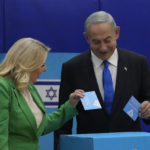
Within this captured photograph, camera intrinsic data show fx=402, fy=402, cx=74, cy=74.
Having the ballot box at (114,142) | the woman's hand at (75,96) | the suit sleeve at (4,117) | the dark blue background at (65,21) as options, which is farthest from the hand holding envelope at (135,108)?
the dark blue background at (65,21)

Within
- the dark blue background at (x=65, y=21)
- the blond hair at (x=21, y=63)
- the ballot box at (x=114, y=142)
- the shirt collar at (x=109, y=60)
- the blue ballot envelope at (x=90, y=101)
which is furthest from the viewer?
the dark blue background at (x=65, y=21)

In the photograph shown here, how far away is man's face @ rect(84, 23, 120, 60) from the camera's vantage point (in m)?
2.32

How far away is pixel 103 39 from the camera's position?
7.61 ft

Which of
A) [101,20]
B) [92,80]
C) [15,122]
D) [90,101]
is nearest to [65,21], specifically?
[101,20]

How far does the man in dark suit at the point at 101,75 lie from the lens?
2277 mm

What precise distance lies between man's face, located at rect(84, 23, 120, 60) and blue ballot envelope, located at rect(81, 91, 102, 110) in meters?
0.29

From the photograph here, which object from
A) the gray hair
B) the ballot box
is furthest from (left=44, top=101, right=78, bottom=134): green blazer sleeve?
the gray hair

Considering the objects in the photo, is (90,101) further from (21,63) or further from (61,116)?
(21,63)

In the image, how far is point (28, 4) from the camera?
10.8ft

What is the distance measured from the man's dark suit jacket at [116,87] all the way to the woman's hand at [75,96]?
111 millimetres

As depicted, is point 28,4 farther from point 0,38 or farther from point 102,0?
point 102,0

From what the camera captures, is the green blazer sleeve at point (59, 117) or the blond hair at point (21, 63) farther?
the green blazer sleeve at point (59, 117)

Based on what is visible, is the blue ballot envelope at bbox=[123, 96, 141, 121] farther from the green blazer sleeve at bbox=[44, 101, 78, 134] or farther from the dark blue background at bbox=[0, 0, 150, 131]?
the dark blue background at bbox=[0, 0, 150, 131]

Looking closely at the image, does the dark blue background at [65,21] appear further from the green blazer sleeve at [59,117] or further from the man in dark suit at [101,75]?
the green blazer sleeve at [59,117]
